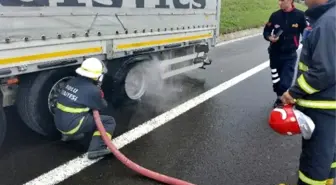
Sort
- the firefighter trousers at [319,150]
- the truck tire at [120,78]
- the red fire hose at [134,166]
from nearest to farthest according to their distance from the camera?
the firefighter trousers at [319,150] < the red fire hose at [134,166] < the truck tire at [120,78]

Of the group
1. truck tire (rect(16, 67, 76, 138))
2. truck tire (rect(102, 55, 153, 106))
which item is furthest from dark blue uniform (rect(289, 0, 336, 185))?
truck tire (rect(102, 55, 153, 106))

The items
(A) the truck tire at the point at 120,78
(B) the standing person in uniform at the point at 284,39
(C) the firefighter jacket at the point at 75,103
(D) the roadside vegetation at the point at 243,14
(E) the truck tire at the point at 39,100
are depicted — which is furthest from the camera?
(D) the roadside vegetation at the point at 243,14

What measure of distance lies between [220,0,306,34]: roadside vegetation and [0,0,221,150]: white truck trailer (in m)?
8.17

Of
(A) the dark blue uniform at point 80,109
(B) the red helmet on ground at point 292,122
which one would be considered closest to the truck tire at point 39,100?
(A) the dark blue uniform at point 80,109

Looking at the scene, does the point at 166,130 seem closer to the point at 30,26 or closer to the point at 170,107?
the point at 170,107

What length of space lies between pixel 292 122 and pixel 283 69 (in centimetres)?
284

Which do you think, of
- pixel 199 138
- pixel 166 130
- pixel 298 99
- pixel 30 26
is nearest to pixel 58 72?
pixel 30 26

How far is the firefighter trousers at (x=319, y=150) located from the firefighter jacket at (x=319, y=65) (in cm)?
8

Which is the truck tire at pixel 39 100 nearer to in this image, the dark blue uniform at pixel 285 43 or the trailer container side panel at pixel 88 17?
the trailer container side panel at pixel 88 17

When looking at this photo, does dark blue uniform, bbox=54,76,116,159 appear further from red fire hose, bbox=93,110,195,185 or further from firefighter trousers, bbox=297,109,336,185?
firefighter trousers, bbox=297,109,336,185

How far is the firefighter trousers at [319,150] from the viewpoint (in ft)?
8.96

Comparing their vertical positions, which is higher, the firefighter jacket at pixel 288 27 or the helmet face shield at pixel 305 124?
the firefighter jacket at pixel 288 27

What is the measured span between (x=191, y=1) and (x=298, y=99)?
12.3 feet

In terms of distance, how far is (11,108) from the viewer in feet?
14.9
